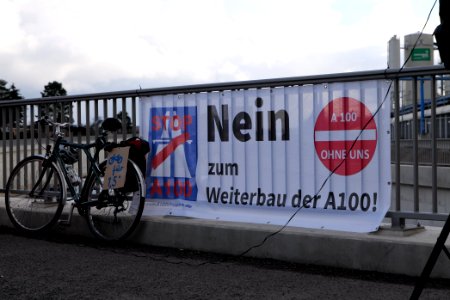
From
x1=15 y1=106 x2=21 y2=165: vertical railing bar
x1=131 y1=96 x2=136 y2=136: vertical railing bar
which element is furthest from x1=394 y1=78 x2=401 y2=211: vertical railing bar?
x1=15 y1=106 x2=21 y2=165: vertical railing bar

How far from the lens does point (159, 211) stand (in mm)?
5520

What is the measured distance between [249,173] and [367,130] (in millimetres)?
1172

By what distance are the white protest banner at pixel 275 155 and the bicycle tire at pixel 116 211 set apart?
26 centimetres

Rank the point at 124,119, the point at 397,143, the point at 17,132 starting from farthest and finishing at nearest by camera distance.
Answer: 1. the point at 17,132
2. the point at 124,119
3. the point at 397,143

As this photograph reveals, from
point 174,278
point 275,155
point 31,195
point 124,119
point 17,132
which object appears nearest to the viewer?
point 174,278

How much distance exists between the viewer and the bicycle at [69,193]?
17.8 ft

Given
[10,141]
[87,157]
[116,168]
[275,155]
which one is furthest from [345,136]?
[10,141]

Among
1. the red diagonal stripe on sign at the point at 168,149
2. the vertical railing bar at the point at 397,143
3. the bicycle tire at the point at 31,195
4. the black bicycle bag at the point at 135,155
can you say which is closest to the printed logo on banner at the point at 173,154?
the red diagonal stripe on sign at the point at 168,149

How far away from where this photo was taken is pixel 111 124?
5625 mm

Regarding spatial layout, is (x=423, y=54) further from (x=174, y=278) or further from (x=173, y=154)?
(x=174, y=278)

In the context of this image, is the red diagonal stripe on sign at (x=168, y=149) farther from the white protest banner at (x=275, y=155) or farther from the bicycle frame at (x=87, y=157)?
the bicycle frame at (x=87, y=157)

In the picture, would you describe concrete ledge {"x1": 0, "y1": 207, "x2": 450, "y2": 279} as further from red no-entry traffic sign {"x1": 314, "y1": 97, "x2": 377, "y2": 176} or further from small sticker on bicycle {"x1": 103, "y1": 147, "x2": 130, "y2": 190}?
red no-entry traffic sign {"x1": 314, "y1": 97, "x2": 377, "y2": 176}

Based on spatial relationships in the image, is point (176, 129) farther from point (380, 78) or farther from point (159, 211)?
point (380, 78)

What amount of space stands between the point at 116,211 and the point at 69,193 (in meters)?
0.68
